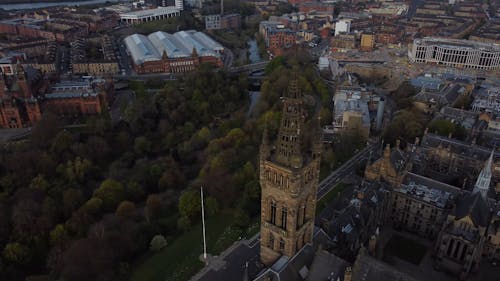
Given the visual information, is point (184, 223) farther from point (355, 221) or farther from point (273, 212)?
point (355, 221)

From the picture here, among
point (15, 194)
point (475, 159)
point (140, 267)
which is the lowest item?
point (140, 267)

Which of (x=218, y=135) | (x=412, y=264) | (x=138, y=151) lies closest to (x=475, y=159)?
(x=412, y=264)

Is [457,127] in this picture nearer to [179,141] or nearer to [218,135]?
[218,135]

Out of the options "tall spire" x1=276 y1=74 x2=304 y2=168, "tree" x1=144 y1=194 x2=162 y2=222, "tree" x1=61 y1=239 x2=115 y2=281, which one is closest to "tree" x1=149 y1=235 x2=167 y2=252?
"tree" x1=144 y1=194 x2=162 y2=222

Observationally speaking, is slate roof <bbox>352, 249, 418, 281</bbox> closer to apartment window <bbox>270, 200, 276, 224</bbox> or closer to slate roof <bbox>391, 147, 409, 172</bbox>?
apartment window <bbox>270, 200, 276, 224</bbox>

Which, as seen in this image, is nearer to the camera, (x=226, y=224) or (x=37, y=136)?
(x=226, y=224)

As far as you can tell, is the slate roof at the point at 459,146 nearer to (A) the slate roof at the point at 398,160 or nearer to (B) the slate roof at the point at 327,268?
(A) the slate roof at the point at 398,160
